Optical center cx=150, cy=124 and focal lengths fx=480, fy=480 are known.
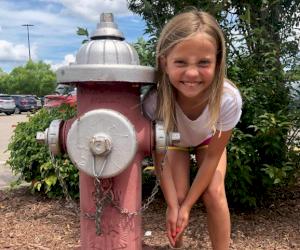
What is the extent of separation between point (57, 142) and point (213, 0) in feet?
5.82

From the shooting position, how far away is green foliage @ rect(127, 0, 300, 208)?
2.91 meters

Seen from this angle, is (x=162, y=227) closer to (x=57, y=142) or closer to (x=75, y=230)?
(x=75, y=230)

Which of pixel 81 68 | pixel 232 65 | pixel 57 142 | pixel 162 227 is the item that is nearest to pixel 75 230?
pixel 162 227

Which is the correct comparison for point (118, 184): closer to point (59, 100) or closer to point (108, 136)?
point (108, 136)

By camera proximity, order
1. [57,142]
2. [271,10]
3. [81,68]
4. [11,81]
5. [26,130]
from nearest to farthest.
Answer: [81,68] < [57,142] < [271,10] < [26,130] < [11,81]

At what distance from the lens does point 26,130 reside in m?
3.99

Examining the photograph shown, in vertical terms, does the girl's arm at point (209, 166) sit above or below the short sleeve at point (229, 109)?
below

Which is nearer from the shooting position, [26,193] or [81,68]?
[81,68]

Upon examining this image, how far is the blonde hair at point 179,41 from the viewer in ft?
5.44

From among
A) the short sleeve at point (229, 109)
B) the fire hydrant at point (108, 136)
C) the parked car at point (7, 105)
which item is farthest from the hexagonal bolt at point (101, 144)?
the parked car at point (7, 105)

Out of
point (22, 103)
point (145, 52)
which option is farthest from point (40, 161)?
point (22, 103)

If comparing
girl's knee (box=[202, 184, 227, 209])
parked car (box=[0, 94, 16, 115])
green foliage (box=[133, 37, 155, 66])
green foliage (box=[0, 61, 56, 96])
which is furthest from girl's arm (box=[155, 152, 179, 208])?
green foliage (box=[0, 61, 56, 96])

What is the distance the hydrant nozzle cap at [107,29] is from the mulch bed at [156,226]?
1.44 m

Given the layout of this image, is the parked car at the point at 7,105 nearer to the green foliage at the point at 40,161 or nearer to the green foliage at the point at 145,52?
the green foliage at the point at 40,161
